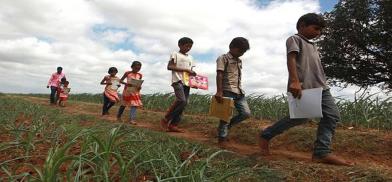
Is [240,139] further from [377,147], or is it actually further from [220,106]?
[377,147]

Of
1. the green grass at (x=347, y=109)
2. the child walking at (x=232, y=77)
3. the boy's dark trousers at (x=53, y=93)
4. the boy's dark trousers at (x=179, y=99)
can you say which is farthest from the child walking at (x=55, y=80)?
the child walking at (x=232, y=77)

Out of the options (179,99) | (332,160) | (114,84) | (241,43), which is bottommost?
(332,160)

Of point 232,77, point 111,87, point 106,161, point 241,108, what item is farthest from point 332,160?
point 111,87

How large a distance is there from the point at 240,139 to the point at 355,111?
2482mm

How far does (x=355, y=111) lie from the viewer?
8.30 m

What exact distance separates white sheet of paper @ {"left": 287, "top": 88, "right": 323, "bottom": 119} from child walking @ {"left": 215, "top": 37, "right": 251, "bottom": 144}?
1.53 m

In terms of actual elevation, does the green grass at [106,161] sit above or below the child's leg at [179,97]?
below

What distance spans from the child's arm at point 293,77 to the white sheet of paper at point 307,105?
0.05m

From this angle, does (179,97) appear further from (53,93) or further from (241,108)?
(53,93)

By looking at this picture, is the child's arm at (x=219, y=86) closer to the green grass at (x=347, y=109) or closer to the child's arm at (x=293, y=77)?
the child's arm at (x=293, y=77)

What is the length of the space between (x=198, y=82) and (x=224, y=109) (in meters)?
1.73

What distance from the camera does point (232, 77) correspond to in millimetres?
6188

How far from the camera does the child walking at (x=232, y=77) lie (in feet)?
19.7

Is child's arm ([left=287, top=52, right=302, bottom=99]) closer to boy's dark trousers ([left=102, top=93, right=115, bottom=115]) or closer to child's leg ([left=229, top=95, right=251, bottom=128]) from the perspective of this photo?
child's leg ([left=229, top=95, right=251, bottom=128])
